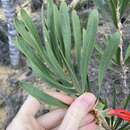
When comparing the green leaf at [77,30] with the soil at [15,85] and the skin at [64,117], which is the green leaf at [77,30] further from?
the soil at [15,85]

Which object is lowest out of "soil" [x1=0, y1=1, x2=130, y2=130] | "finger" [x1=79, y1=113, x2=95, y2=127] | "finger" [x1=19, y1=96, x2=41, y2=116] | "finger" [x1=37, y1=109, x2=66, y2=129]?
"soil" [x1=0, y1=1, x2=130, y2=130]

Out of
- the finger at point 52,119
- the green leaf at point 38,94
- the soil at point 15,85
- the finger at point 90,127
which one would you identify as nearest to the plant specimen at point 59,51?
the green leaf at point 38,94

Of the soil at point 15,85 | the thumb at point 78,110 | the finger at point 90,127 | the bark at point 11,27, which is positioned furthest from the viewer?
the bark at point 11,27

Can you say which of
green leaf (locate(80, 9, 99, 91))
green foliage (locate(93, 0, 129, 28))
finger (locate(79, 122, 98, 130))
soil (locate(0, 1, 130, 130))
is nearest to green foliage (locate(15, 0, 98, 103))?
green leaf (locate(80, 9, 99, 91))

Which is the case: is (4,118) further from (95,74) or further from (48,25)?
(48,25)

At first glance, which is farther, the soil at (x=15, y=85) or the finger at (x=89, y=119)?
the soil at (x=15, y=85)

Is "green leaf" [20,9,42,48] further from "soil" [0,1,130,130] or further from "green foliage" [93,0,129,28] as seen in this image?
"soil" [0,1,130,130]

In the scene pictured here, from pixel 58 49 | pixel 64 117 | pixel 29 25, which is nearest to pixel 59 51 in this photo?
pixel 58 49

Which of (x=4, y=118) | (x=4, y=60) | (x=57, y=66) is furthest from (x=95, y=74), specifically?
(x=57, y=66)

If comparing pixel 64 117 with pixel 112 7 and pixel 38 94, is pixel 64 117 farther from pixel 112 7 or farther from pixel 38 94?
pixel 112 7
